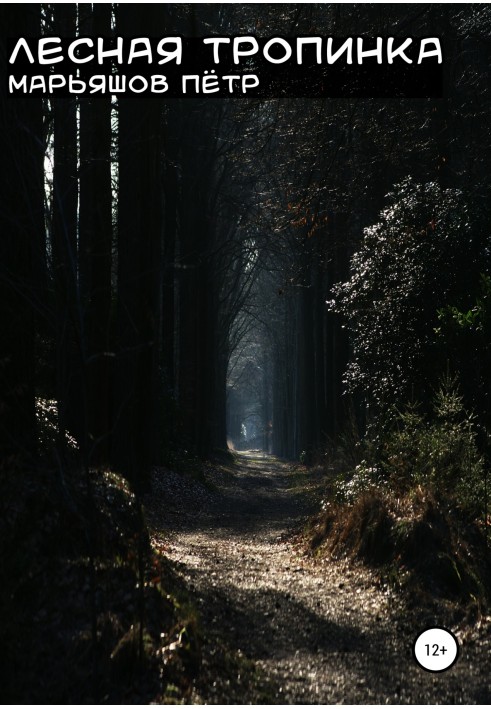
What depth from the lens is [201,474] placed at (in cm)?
1959

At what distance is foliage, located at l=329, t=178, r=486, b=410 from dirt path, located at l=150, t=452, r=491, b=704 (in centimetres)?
405

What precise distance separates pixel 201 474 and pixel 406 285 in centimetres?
799

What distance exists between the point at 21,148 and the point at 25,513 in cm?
274

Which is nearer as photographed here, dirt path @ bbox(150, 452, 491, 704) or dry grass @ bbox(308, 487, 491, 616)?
dirt path @ bbox(150, 452, 491, 704)

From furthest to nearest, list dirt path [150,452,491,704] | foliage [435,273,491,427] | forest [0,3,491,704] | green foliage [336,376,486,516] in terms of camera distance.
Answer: foliage [435,273,491,427] < green foliage [336,376,486,516] < dirt path [150,452,491,704] < forest [0,3,491,704]

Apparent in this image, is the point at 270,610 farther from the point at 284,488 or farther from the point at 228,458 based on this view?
the point at 228,458

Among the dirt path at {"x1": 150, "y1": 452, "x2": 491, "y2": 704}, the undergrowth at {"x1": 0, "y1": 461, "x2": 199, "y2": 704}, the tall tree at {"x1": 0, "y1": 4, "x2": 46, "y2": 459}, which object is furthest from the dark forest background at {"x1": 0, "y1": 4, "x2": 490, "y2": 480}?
the dirt path at {"x1": 150, "y1": 452, "x2": 491, "y2": 704}

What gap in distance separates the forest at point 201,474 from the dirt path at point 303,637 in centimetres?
3

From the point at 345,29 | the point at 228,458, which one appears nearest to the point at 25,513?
the point at 345,29

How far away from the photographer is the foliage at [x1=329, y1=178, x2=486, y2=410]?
13203 millimetres

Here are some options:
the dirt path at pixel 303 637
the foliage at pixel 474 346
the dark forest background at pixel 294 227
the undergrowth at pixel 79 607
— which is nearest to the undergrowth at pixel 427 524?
the dirt path at pixel 303 637

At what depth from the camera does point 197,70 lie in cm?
995

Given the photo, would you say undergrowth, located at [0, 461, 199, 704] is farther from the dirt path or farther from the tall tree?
the tall tree

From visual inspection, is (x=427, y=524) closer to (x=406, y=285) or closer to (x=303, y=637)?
(x=303, y=637)
